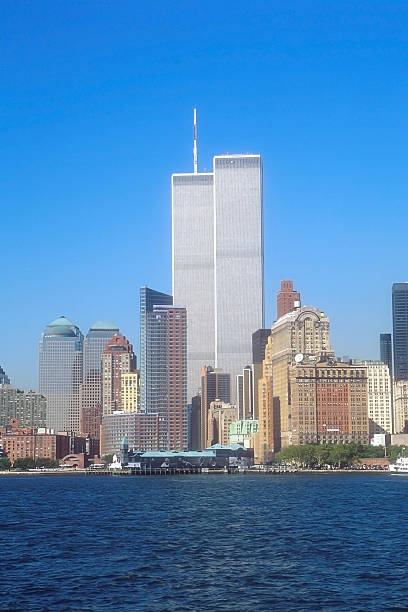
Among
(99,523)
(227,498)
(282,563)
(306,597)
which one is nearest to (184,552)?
(282,563)

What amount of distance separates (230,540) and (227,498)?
3094 inches

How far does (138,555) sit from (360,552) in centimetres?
1839

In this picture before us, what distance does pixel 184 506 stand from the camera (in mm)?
153500

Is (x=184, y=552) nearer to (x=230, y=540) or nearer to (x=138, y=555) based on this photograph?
(x=138, y=555)

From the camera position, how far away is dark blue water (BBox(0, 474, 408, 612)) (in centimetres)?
6812

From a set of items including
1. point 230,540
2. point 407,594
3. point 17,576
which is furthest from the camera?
point 230,540

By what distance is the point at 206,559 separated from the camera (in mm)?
85062

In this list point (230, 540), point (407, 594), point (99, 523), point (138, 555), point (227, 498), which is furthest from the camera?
point (227, 498)

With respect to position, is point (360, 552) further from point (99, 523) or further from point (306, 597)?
point (99, 523)

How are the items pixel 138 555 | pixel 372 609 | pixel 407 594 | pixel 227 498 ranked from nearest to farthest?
pixel 372 609 < pixel 407 594 < pixel 138 555 < pixel 227 498

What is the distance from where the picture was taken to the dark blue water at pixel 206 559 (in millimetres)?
68125

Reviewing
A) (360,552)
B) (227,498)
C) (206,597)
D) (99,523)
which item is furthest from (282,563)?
(227,498)

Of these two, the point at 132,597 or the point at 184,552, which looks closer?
the point at 132,597

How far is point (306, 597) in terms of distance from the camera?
68.4m
